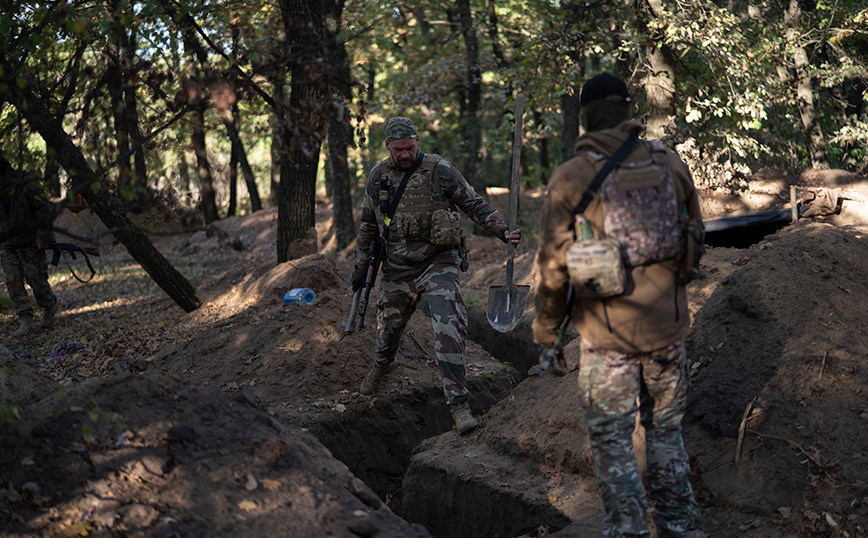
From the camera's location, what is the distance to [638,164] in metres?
3.13

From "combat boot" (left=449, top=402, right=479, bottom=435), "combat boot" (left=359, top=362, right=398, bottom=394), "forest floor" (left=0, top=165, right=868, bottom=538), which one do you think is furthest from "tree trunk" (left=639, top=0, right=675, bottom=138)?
"combat boot" (left=449, top=402, right=479, bottom=435)

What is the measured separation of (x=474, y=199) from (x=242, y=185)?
36.7m

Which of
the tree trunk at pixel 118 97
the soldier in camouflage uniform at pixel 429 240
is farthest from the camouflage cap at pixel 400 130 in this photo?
the tree trunk at pixel 118 97

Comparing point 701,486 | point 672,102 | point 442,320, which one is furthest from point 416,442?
point 672,102

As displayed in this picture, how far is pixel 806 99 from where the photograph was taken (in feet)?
45.3

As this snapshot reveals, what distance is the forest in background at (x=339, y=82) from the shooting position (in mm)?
3863

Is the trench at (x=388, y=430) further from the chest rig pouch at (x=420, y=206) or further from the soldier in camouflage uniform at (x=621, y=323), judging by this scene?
the soldier in camouflage uniform at (x=621, y=323)

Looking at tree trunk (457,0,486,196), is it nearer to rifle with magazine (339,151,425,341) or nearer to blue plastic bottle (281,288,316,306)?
blue plastic bottle (281,288,316,306)

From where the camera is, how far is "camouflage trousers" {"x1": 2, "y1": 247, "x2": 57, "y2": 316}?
10125 mm

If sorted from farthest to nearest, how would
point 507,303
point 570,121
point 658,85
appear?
point 570,121
point 658,85
point 507,303

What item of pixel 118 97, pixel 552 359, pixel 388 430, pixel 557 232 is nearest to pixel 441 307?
pixel 388 430

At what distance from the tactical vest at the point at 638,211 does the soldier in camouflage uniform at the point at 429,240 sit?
225cm

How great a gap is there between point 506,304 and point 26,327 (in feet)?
26.6

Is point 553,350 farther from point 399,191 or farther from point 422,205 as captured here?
point 399,191
